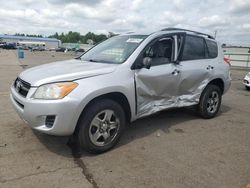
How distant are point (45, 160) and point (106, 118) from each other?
0.99m

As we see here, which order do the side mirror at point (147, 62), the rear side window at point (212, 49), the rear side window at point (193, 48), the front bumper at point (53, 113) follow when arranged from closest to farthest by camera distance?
the front bumper at point (53, 113), the side mirror at point (147, 62), the rear side window at point (193, 48), the rear side window at point (212, 49)

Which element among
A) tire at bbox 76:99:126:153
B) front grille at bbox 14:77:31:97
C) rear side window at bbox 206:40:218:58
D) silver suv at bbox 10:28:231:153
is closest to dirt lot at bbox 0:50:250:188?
tire at bbox 76:99:126:153

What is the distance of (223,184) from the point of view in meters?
3.01

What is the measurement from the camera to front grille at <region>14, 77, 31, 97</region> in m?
3.50

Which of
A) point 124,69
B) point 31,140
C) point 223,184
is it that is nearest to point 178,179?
point 223,184

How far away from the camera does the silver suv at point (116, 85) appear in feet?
10.8

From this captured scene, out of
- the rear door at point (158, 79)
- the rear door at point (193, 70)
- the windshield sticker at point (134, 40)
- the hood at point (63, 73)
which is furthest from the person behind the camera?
the rear door at point (193, 70)

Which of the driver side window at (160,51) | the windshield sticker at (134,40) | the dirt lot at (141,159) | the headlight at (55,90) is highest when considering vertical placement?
the windshield sticker at (134,40)

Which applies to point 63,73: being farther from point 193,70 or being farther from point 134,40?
point 193,70

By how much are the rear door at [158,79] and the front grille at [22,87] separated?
157 centimetres

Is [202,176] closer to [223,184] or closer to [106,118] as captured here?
[223,184]

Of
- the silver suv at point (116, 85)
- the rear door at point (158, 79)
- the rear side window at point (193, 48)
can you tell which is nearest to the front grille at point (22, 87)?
the silver suv at point (116, 85)

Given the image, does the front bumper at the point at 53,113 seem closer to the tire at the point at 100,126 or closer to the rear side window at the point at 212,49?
the tire at the point at 100,126

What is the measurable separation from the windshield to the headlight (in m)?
1.02
